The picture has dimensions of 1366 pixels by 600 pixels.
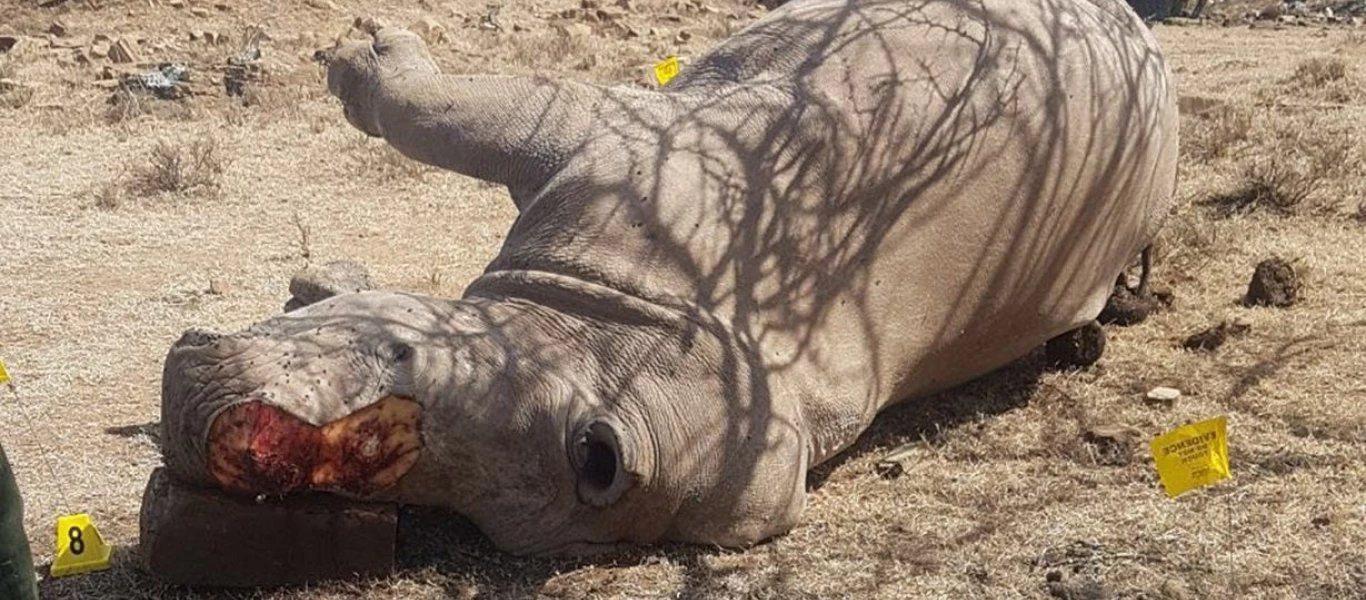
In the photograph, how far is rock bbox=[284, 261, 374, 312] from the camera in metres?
4.80

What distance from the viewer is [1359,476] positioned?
3.96 metres

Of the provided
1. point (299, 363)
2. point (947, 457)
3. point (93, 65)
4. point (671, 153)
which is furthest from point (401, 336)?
point (93, 65)

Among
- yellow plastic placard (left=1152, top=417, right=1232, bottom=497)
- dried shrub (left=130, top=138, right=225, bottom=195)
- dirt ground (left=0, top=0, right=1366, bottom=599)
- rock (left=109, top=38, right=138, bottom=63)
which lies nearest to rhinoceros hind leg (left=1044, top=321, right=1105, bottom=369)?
dirt ground (left=0, top=0, right=1366, bottom=599)

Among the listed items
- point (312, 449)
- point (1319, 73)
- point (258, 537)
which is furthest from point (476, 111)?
point (1319, 73)

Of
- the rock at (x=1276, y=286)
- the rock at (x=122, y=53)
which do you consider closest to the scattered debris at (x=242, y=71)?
the rock at (x=122, y=53)

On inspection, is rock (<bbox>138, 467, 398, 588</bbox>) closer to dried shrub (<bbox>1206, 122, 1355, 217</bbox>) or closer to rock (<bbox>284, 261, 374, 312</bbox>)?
rock (<bbox>284, 261, 374, 312</bbox>)

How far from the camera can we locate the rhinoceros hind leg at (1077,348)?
498 centimetres

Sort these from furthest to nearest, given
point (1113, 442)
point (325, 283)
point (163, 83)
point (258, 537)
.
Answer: point (163, 83)
point (325, 283)
point (1113, 442)
point (258, 537)

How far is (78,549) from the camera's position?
3.64 metres

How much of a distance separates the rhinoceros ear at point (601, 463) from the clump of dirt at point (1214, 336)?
246cm

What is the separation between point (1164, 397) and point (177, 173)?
17.6 feet

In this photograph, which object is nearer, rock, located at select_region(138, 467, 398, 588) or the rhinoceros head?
the rhinoceros head

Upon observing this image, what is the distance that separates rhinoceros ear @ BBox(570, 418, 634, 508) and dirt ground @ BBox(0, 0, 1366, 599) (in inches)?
7.9

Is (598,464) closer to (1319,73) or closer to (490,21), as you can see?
(1319,73)
